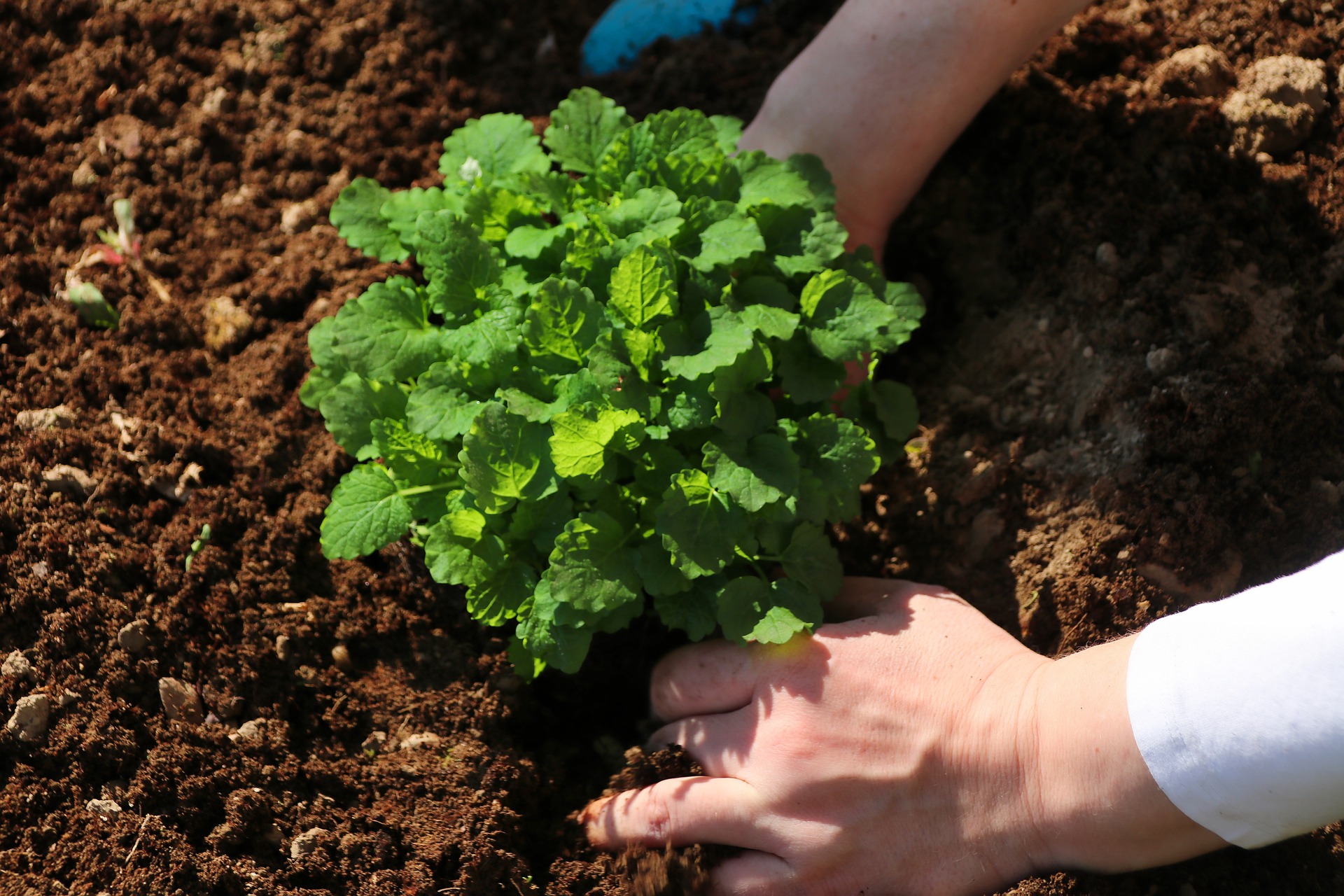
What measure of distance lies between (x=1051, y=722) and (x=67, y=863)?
1670 millimetres

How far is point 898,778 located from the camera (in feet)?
5.27

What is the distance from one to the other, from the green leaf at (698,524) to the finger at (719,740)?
0.33m

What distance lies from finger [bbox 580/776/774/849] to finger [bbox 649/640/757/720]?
0.15 meters

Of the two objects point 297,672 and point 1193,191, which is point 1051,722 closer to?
point 1193,191

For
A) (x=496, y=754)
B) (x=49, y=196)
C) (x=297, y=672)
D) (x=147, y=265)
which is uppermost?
(x=49, y=196)

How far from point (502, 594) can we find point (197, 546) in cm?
67

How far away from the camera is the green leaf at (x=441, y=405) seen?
1.62 metres

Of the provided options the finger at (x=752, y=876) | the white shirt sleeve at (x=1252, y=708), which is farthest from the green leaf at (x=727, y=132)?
the finger at (x=752, y=876)

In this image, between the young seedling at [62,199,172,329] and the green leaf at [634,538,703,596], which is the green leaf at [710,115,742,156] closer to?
the green leaf at [634,538,703,596]

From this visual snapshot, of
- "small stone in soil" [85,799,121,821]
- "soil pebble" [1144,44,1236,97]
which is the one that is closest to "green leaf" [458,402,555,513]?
"small stone in soil" [85,799,121,821]

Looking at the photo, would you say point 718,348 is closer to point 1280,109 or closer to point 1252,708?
point 1252,708

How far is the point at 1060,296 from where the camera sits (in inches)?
83.0

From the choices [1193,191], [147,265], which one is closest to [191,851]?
[147,265]

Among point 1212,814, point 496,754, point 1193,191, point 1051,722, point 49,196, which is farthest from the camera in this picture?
point 49,196
